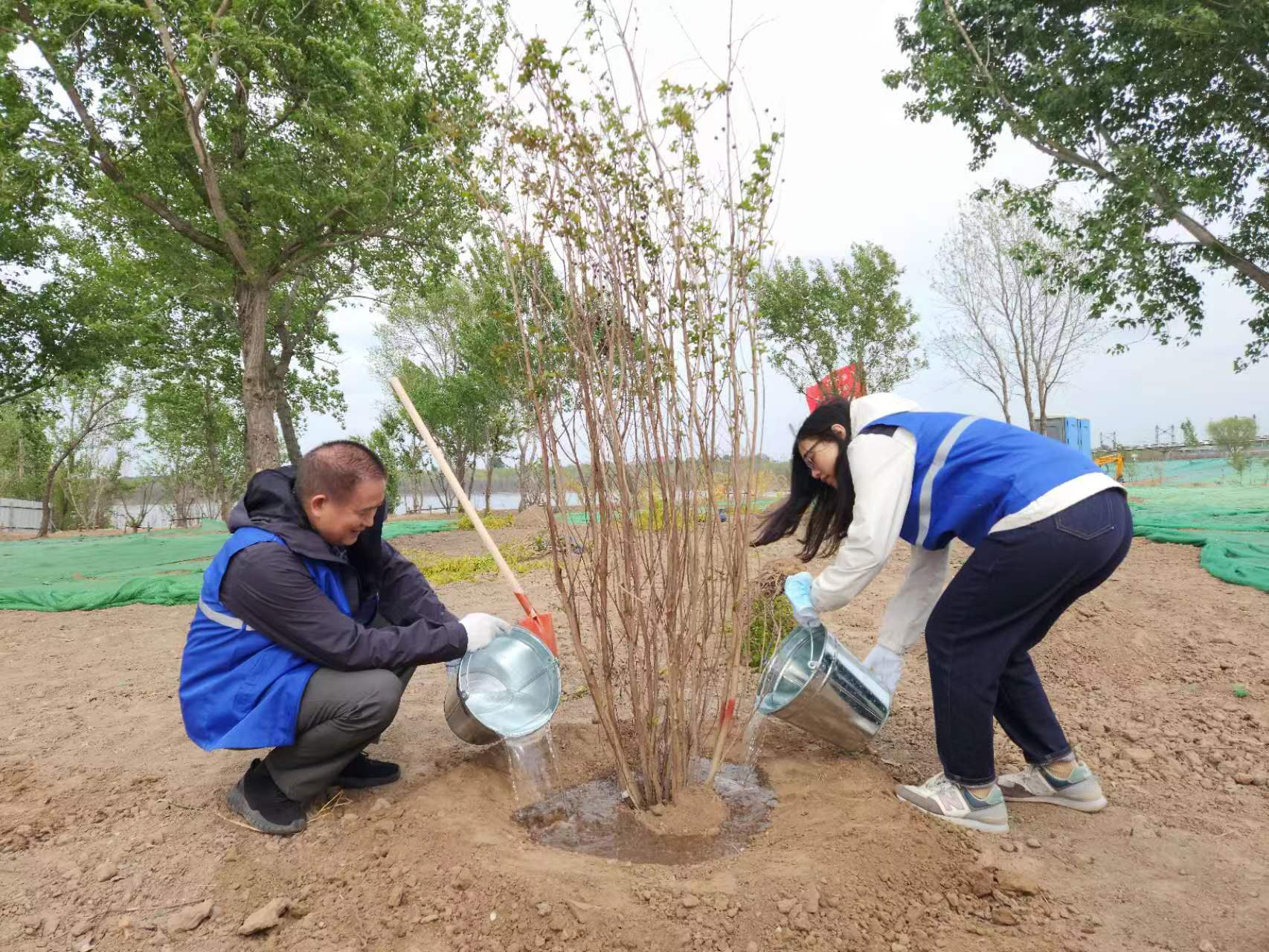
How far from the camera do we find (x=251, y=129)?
8.74 m

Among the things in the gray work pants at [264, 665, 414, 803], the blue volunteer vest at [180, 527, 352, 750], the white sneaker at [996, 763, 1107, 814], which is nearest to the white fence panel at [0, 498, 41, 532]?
the blue volunteer vest at [180, 527, 352, 750]

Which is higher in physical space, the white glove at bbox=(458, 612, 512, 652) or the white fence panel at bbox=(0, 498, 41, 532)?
the white fence panel at bbox=(0, 498, 41, 532)

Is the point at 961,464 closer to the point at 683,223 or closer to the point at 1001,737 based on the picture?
the point at 683,223

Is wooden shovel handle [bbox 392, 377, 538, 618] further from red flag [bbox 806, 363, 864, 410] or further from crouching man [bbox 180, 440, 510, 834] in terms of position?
red flag [bbox 806, 363, 864, 410]

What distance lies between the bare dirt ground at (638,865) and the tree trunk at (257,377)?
20.7ft

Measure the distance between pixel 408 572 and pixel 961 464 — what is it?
173 centimetres

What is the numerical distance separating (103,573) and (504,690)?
7.92m

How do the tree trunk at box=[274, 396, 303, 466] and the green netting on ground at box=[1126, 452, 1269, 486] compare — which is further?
the green netting on ground at box=[1126, 452, 1269, 486]

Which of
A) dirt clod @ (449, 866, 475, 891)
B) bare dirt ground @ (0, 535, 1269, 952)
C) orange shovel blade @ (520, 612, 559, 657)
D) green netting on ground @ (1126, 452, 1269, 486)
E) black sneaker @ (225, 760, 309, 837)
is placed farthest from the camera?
green netting on ground @ (1126, 452, 1269, 486)

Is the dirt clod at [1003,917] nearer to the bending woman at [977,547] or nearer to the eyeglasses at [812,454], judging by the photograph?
the bending woman at [977,547]

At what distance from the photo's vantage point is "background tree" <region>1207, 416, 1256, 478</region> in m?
21.3

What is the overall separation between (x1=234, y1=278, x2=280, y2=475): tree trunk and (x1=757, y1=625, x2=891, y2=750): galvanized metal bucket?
8127mm

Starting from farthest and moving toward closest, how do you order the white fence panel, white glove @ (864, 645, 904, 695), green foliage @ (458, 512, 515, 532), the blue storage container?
the white fence panel, the blue storage container, green foliage @ (458, 512, 515, 532), white glove @ (864, 645, 904, 695)

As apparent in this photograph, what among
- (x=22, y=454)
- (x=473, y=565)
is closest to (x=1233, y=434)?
(x=473, y=565)
